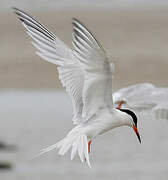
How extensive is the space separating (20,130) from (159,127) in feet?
5.83

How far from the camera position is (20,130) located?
9.20 meters

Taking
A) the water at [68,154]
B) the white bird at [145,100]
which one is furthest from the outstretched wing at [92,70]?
the water at [68,154]

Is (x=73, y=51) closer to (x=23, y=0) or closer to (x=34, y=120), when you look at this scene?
(x=34, y=120)

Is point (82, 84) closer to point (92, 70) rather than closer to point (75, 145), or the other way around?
point (92, 70)

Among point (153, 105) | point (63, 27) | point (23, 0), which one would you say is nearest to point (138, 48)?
point (63, 27)

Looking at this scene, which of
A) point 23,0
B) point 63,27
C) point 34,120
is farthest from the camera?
point 23,0

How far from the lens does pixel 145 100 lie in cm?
655

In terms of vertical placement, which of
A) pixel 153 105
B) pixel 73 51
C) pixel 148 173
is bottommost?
pixel 148 173

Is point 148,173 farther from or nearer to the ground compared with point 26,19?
nearer to the ground

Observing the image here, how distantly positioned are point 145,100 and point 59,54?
2.13 m

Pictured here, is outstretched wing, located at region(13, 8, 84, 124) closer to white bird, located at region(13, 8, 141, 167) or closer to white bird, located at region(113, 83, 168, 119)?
white bird, located at region(13, 8, 141, 167)

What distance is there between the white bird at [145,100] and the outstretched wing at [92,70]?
1.75 meters

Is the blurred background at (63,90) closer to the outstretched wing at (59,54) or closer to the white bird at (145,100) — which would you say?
the white bird at (145,100)

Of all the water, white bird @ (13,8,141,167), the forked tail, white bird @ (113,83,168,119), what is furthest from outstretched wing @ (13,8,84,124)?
the water
